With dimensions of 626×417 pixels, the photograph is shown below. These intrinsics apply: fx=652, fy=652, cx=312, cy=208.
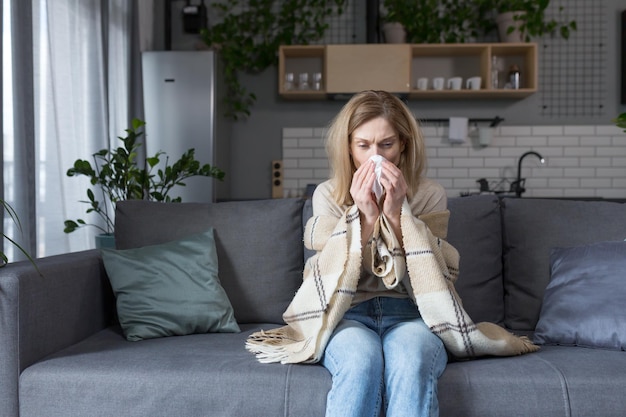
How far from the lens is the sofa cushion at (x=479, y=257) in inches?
82.7

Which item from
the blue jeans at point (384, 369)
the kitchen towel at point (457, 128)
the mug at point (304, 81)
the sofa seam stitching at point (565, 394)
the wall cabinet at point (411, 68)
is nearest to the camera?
the blue jeans at point (384, 369)

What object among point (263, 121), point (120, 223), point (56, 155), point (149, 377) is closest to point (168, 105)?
point (263, 121)

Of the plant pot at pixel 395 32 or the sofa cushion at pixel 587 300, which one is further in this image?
the plant pot at pixel 395 32

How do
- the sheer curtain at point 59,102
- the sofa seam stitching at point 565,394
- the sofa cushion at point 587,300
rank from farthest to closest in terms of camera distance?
1. the sheer curtain at point 59,102
2. the sofa cushion at point 587,300
3. the sofa seam stitching at point 565,394

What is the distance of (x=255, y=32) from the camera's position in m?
4.95

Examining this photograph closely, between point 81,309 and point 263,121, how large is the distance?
10.5 feet

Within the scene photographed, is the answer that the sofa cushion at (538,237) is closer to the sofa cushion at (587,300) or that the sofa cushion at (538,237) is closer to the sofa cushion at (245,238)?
the sofa cushion at (587,300)

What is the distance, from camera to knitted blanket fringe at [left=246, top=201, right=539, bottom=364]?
1.65 metres

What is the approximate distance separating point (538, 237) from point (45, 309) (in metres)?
1.52

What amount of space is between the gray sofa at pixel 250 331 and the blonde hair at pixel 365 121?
32 centimetres

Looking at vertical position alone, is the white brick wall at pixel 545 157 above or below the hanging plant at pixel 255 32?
below

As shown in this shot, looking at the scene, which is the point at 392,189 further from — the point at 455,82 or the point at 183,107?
the point at 455,82

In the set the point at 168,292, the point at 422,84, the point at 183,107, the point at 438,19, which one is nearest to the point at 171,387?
the point at 168,292

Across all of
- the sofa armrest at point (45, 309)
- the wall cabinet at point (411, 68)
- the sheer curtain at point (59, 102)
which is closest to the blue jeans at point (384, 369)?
the sofa armrest at point (45, 309)
